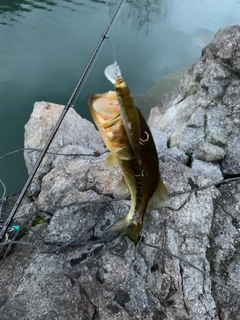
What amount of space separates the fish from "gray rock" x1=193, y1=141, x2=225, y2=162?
2.16 m

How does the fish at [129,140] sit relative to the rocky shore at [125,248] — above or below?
above

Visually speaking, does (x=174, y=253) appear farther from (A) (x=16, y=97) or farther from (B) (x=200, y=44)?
(B) (x=200, y=44)

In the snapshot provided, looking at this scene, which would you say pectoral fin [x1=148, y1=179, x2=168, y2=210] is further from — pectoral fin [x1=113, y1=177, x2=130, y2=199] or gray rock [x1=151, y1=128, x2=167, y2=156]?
gray rock [x1=151, y1=128, x2=167, y2=156]

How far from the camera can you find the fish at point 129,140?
5.65 feet

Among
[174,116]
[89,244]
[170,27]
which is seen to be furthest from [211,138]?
[170,27]

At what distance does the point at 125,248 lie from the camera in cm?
317

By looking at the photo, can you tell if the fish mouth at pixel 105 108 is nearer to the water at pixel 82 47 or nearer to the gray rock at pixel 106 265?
the gray rock at pixel 106 265

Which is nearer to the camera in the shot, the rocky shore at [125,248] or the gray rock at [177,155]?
the rocky shore at [125,248]

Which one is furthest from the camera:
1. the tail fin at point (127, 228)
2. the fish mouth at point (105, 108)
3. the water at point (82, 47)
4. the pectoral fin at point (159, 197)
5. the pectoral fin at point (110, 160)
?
the water at point (82, 47)

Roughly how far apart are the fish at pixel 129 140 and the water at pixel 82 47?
484 centimetres

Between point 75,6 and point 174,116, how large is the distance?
429 inches

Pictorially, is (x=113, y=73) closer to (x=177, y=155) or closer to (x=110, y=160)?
(x=110, y=160)

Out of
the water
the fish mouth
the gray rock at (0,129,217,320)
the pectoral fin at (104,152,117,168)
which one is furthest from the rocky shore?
the water

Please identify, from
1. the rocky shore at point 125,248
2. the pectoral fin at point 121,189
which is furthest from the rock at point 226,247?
the pectoral fin at point 121,189
